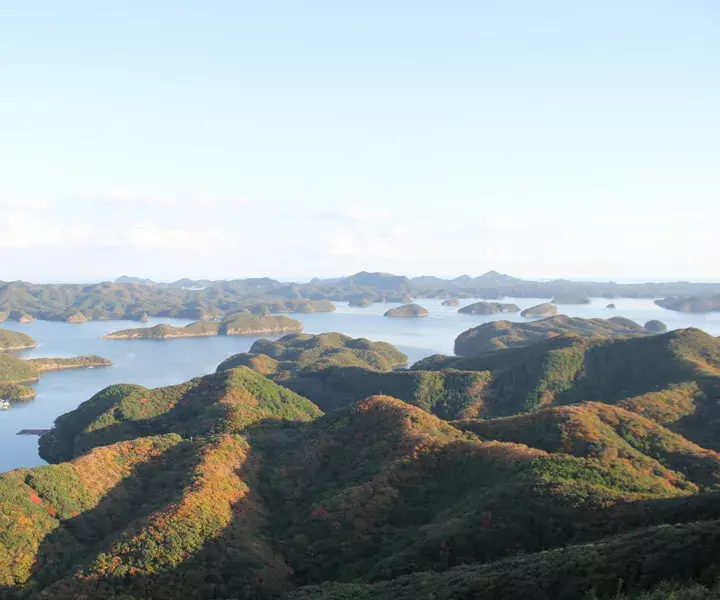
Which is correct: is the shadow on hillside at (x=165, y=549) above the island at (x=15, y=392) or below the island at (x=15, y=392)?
above

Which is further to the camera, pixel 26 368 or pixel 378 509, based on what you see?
pixel 26 368

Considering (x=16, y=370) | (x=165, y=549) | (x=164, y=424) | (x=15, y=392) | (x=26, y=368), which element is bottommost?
(x=15, y=392)

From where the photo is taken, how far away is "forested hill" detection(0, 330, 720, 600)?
3106 centimetres

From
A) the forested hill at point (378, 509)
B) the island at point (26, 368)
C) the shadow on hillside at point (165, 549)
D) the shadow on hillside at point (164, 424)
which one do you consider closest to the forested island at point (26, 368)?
the island at point (26, 368)

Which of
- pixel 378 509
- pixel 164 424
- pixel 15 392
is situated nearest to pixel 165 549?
pixel 378 509

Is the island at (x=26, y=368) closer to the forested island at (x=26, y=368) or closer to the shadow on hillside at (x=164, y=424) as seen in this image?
the forested island at (x=26, y=368)

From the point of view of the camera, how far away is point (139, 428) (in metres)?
89.2

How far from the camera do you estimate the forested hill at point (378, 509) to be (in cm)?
3106

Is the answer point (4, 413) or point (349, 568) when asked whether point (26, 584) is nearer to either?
point (349, 568)

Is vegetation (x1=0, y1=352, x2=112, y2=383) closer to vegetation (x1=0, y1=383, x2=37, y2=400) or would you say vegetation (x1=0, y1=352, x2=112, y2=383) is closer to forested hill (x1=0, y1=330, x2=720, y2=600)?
vegetation (x1=0, y1=383, x2=37, y2=400)

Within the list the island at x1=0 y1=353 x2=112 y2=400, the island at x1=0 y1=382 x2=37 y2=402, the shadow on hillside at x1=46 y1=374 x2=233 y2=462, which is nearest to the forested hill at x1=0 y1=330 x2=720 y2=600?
the shadow on hillside at x1=46 y1=374 x2=233 y2=462

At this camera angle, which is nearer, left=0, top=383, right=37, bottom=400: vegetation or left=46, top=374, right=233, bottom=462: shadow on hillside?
left=46, top=374, right=233, bottom=462: shadow on hillside

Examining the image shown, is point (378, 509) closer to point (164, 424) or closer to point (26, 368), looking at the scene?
point (164, 424)

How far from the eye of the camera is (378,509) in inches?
1900
